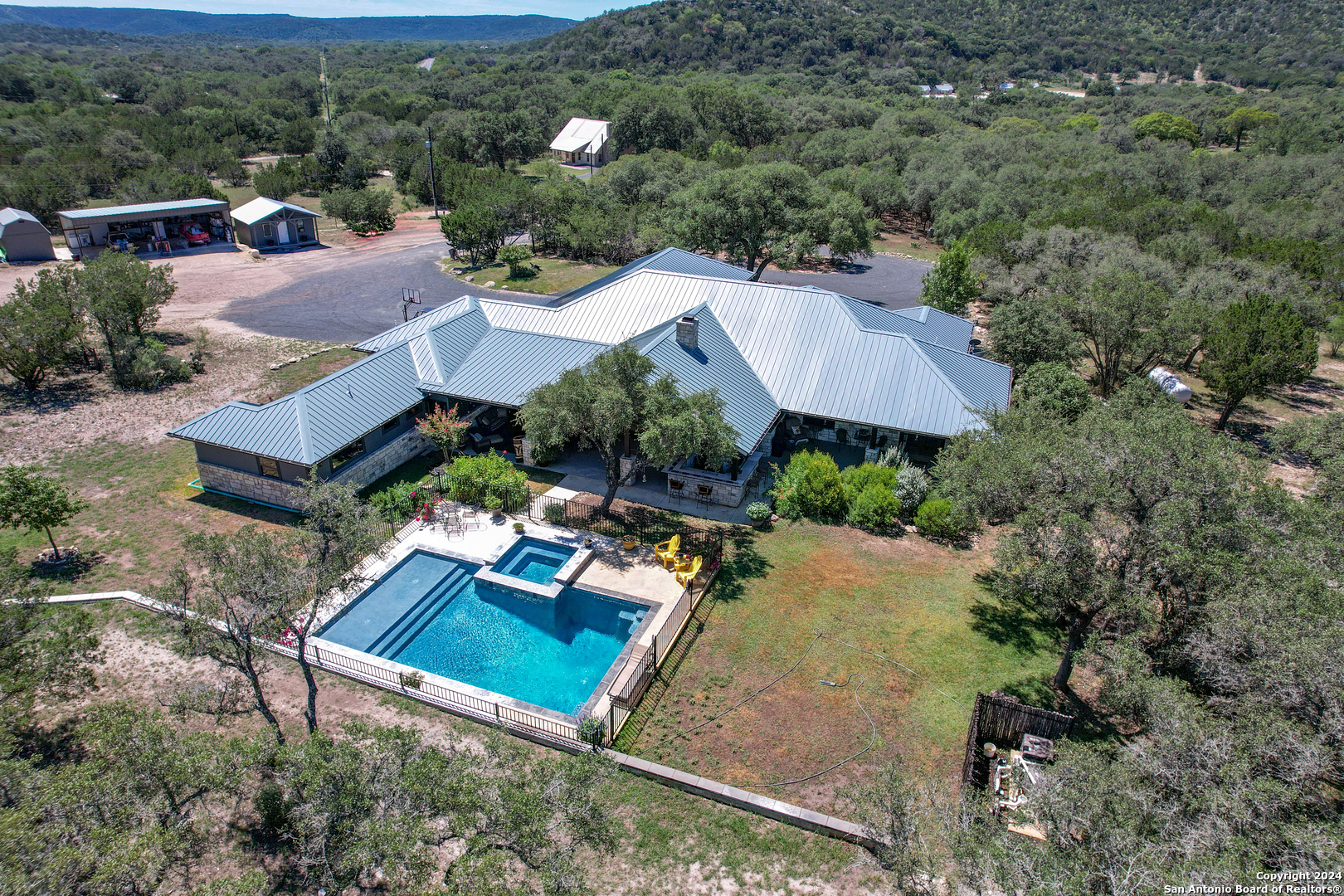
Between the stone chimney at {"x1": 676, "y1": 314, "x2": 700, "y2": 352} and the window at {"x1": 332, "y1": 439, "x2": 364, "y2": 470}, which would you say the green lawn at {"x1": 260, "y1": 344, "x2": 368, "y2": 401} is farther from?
the stone chimney at {"x1": 676, "y1": 314, "x2": 700, "y2": 352}

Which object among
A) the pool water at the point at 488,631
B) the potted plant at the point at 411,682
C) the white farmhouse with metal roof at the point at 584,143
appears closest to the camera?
the potted plant at the point at 411,682

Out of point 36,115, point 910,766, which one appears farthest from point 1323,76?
point 36,115

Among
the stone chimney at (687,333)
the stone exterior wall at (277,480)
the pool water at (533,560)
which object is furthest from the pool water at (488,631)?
the stone chimney at (687,333)

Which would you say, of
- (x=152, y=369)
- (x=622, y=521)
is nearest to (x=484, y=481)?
(x=622, y=521)

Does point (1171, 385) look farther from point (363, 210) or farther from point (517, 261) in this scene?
point (363, 210)

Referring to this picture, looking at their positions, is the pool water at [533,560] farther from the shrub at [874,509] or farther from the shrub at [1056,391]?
the shrub at [1056,391]

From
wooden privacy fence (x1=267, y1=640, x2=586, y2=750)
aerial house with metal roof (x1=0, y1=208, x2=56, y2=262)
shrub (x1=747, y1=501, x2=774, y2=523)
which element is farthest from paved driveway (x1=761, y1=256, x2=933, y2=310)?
aerial house with metal roof (x1=0, y1=208, x2=56, y2=262)
